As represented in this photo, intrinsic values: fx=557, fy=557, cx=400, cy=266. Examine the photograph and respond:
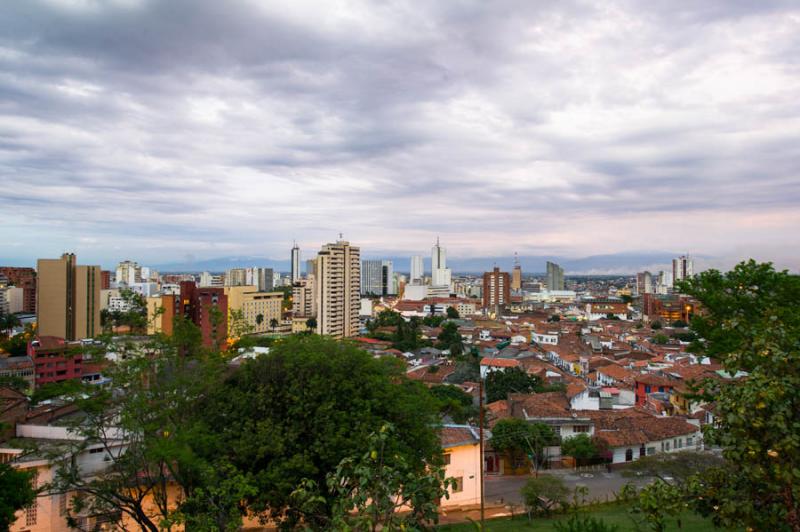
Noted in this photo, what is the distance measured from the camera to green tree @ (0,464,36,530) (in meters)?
7.40

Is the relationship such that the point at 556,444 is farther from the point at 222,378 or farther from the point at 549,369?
the point at 549,369

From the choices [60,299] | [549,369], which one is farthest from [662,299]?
[60,299]

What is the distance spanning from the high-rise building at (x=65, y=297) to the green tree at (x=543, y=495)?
136 feet

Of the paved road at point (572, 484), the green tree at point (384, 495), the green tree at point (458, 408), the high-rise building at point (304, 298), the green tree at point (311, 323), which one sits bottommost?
the paved road at point (572, 484)

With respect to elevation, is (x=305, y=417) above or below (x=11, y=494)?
above

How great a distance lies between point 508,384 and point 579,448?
1013 cm

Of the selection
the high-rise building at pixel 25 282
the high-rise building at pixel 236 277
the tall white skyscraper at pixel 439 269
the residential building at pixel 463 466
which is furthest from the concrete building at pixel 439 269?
the residential building at pixel 463 466

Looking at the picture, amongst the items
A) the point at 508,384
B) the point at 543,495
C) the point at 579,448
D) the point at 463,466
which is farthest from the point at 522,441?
the point at 508,384

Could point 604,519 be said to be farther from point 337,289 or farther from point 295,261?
point 295,261

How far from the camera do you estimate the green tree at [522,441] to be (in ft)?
57.9

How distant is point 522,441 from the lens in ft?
58.4

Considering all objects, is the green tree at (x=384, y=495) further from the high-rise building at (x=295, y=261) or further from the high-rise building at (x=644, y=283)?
the high-rise building at (x=644, y=283)

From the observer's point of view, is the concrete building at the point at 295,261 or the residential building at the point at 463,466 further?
the concrete building at the point at 295,261

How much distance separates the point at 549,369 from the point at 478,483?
21406mm
